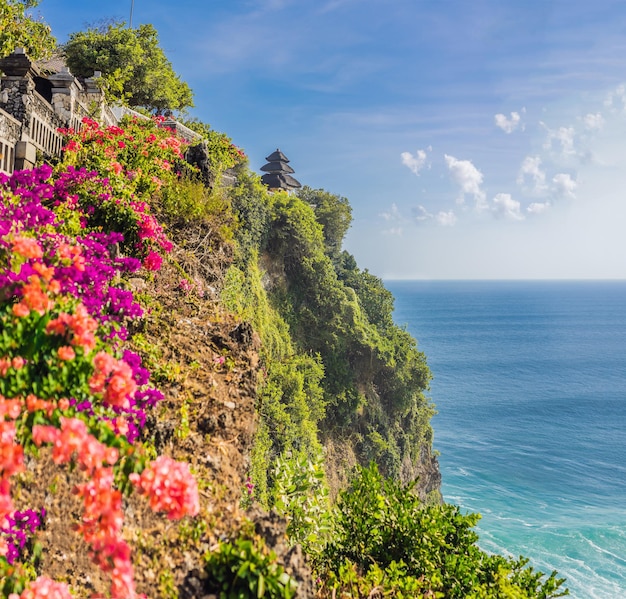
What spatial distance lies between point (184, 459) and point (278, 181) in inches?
1471

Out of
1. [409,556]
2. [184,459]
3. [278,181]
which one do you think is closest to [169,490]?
[184,459]

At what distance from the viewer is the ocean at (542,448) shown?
32188 millimetres

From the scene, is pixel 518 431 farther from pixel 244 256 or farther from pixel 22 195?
pixel 22 195

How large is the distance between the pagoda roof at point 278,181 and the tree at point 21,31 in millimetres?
18591

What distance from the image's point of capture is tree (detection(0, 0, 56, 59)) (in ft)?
52.7

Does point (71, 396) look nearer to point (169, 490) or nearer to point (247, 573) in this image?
point (169, 490)

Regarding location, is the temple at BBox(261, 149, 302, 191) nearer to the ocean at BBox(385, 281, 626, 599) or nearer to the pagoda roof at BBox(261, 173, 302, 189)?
the pagoda roof at BBox(261, 173, 302, 189)

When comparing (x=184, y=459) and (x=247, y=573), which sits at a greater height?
(x=184, y=459)

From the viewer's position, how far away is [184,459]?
18.2 feet

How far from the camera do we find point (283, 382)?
21.2 meters

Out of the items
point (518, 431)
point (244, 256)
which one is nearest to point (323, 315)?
point (244, 256)

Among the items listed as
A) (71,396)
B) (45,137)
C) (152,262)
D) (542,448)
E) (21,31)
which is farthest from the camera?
(542,448)

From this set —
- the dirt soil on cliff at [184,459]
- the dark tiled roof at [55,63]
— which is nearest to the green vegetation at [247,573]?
the dirt soil on cliff at [184,459]

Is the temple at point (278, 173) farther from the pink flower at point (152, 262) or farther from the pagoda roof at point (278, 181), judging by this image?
the pink flower at point (152, 262)
